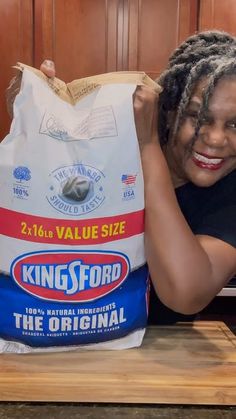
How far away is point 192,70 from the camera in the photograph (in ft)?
2.77

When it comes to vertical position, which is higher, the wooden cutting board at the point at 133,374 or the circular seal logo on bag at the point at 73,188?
the circular seal logo on bag at the point at 73,188

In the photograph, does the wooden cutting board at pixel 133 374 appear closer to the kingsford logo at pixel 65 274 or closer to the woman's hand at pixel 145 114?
the kingsford logo at pixel 65 274

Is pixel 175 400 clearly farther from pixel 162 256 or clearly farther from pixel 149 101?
pixel 149 101

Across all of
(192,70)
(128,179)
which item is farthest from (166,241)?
(192,70)

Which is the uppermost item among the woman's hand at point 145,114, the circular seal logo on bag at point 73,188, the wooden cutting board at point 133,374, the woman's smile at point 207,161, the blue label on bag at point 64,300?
the woman's hand at point 145,114

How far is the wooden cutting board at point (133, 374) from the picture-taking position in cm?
61

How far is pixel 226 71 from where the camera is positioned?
82 cm

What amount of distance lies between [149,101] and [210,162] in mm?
169

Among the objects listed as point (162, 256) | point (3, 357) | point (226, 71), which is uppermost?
point (226, 71)

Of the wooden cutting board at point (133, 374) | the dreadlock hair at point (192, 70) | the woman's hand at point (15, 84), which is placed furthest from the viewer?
the dreadlock hair at point (192, 70)

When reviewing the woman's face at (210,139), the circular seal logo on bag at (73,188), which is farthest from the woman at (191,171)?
the circular seal logo on bag at (73,188)

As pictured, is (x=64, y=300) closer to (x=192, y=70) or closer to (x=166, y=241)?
(x=166, y=241)

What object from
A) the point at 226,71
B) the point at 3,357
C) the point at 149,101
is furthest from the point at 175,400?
the point at 226,71

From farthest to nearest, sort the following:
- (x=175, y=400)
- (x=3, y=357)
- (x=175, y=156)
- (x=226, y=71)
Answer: (x=175, y=156) → (x=226, y=71) → (x=3, y=357) → (x=175, y=400)
